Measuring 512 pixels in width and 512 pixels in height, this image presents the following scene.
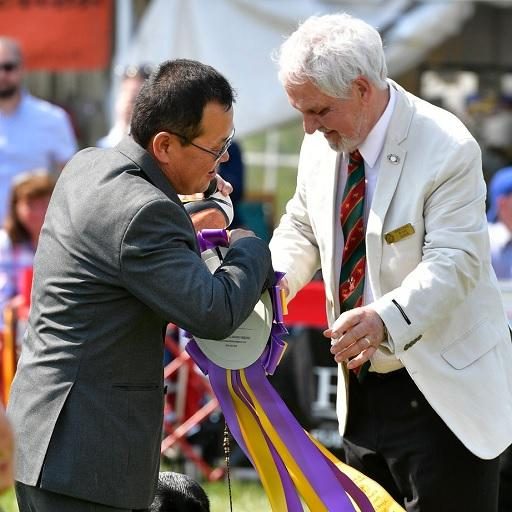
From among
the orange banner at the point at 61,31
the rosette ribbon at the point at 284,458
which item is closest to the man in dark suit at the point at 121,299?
the rosette ribbon at the point at 284,458

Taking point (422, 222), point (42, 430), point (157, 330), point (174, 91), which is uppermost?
point (174, 91)

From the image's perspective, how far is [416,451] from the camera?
146 inches

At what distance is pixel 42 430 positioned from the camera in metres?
3.03

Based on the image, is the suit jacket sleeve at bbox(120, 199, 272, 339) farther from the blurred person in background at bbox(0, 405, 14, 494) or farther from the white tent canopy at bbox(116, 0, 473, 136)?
the white tent canopy at bbox(116, 0, 473, 136)

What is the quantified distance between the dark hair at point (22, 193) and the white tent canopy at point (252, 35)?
165cm

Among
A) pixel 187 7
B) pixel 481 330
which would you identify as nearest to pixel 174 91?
pixel 481 330

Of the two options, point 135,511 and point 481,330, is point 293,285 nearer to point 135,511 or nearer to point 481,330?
point 481,330

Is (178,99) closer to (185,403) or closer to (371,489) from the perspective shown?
(371,489)

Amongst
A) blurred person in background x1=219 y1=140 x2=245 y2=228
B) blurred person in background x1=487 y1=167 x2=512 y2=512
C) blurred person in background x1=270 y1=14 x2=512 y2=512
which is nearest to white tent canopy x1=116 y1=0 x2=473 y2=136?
blurred person in background x1=487 y1=167 x2=512 y2=512

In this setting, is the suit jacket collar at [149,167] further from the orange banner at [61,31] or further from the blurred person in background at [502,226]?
the orange banner at [61,31]

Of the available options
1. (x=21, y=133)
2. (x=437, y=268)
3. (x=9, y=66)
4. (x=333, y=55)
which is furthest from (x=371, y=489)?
(x=9, y=66)

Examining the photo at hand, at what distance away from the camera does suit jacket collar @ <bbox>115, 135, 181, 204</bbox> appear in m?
3.07

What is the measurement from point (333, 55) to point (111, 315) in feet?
3.14

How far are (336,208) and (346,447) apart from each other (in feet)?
2.49
